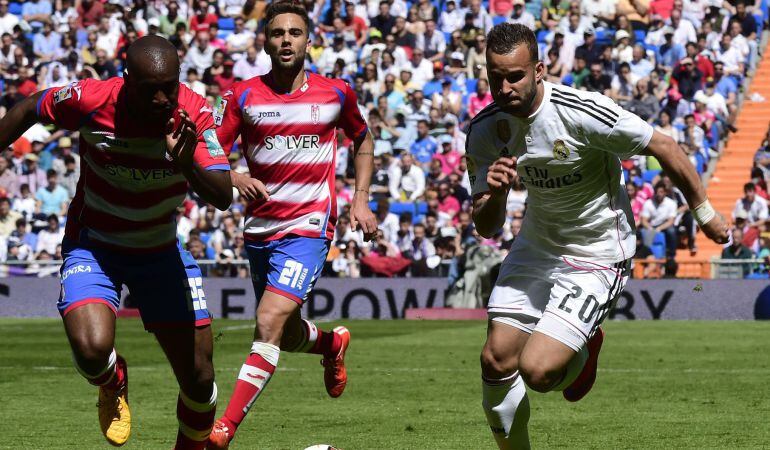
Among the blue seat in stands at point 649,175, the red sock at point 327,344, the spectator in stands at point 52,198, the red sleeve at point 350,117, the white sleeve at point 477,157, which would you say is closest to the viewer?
the white sleeve at point 477,157

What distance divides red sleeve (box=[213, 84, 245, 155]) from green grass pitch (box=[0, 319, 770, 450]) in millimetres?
2098

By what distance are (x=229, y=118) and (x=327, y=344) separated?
1.99 m

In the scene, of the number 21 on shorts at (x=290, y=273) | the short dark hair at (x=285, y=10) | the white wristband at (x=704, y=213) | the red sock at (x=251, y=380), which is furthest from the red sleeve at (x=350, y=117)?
the white wristband at (x=704, y=213)

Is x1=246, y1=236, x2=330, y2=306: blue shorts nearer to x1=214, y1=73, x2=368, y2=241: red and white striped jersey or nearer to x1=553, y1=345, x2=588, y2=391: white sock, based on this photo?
x1=214, y1=73, x2=368, y2=241: red and white striped jersey

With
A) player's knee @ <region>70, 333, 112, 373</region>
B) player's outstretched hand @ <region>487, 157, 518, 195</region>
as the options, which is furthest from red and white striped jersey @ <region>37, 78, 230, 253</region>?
player's outstretched hand @ <region>487, 157, 518, 195</region>

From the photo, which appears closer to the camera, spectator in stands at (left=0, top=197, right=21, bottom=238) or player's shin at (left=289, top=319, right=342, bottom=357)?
player's shin at (left=289, top=319, right=342, bottom=357)

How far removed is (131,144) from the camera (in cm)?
739

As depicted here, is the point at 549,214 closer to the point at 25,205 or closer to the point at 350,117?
the point at 350,117

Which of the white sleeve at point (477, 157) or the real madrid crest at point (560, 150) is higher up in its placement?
the real madrid crest at point (560, 150)

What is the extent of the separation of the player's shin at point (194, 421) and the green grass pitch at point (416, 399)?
1091mm

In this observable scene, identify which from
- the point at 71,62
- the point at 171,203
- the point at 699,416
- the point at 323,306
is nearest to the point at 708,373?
the point at 699,416

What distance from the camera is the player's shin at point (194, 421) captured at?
7.79m

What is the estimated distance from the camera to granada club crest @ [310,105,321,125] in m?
9.45

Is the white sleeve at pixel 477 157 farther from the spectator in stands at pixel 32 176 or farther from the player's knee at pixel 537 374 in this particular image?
the spectator in stands at pixel 32 176
